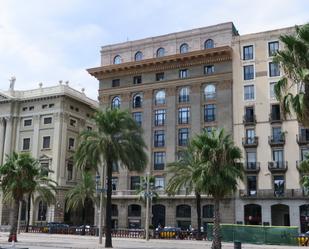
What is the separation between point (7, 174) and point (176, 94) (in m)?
33.2

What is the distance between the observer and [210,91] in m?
67.5

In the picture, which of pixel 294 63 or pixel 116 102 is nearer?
pixel 294 63

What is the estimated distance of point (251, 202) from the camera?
61.3 m

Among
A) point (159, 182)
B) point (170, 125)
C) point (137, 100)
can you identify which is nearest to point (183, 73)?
point (170, 125)

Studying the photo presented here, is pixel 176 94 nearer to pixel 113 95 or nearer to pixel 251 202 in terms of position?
pixel 113 95

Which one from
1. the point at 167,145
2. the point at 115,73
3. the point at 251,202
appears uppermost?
the point at 115,73

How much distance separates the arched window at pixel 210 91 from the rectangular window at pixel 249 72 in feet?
15.6

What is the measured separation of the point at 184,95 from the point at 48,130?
82.6ft

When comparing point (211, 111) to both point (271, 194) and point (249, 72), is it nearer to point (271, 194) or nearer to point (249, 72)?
point (249, 72)

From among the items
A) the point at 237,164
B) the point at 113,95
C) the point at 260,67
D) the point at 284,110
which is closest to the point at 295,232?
the point at 237,164

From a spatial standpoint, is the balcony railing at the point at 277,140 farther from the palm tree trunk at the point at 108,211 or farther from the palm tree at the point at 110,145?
the palm tree trunk at the point at 108,211

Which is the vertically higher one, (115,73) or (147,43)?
(147,43)

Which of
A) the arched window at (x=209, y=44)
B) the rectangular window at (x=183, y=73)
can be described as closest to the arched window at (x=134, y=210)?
the rectangular window at (x=183, y=73)

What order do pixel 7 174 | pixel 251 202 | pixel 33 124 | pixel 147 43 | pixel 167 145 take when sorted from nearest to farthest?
pixel 7 174 < pixel 251 202 < pixel 167 145 < pixel 147 43 < pixel 33 124
